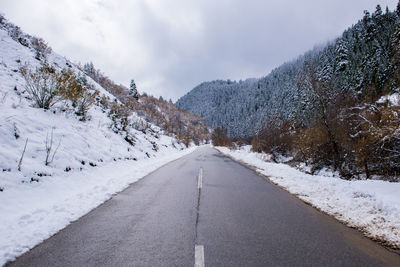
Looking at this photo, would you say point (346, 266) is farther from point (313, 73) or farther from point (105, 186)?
point (313, 73)

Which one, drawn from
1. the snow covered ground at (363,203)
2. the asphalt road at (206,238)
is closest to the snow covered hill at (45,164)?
the asphalt road at (206,238)

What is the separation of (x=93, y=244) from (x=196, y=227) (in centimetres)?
165

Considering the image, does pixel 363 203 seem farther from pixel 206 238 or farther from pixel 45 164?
pixel 45 164

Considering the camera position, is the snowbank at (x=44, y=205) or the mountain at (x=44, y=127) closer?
the snowbank at (x=44, y=205)

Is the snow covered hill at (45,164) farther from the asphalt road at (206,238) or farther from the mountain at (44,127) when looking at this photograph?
the asphalt road at (206,238)

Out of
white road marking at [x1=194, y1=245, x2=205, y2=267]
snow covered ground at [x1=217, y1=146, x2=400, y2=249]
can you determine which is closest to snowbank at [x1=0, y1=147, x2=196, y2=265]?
white road marking at [x1=194, y1=245, x2=205, y2=267]

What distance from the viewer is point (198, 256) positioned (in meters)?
2.46

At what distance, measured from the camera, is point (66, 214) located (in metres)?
3.85

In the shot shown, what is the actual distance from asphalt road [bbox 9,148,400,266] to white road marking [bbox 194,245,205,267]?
13 mm

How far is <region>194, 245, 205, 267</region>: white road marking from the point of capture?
2.30 metres

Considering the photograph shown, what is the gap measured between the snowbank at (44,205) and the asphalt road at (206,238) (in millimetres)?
236

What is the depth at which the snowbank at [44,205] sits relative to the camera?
9.25 feet

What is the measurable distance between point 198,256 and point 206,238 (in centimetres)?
50

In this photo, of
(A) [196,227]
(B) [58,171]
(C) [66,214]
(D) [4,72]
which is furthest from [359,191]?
(D) [4,72]
